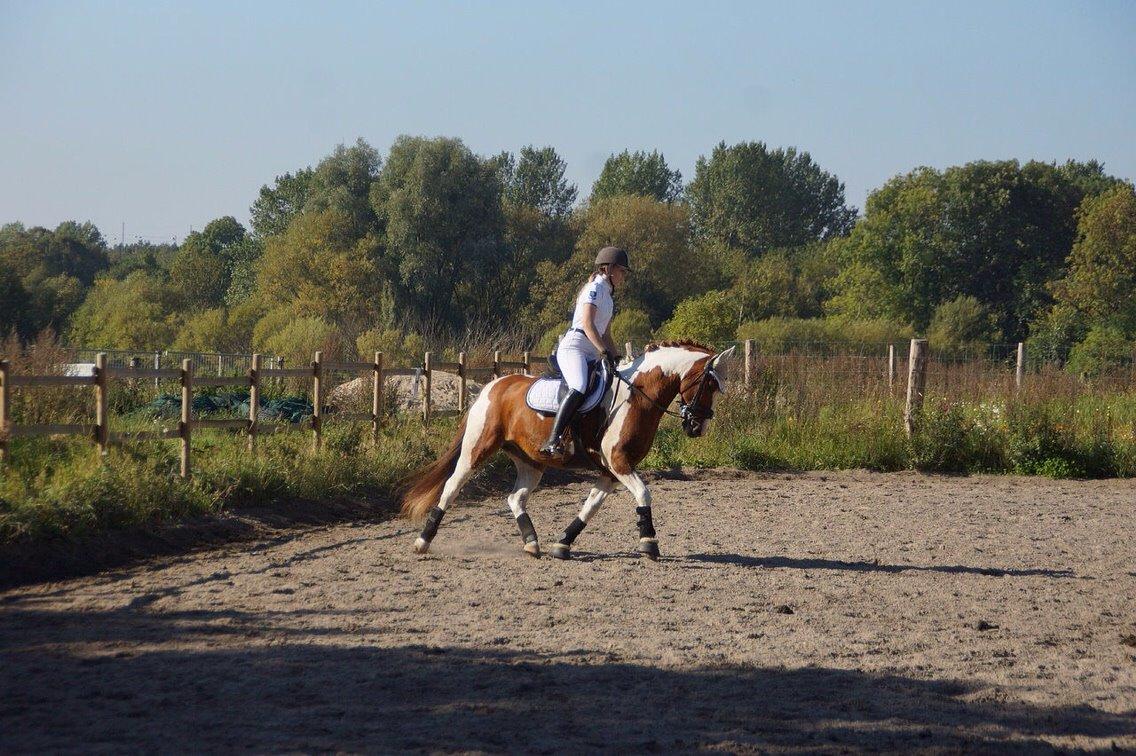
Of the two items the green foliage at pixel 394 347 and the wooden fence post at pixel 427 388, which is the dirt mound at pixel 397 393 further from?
the green foliage at pixel 394 347

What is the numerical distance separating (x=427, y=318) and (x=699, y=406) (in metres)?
49.5

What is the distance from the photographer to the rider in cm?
1019

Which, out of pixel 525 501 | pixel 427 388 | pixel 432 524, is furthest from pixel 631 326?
pixel 432 524

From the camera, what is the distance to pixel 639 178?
9969cm

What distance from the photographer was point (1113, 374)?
20672mm

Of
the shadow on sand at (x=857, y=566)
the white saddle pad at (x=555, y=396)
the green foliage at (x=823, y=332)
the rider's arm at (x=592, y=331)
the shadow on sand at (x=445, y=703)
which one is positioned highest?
the rider's arm at (x=592, y=331)

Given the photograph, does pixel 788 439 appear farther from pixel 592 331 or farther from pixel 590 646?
pixel 590 646

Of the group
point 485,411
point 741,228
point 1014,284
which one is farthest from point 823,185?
point 485,411

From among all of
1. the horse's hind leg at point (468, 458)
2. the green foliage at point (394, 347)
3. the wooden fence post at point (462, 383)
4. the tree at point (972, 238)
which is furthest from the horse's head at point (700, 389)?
the tree at point (972, 238)

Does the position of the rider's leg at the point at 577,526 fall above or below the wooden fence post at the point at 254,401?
below

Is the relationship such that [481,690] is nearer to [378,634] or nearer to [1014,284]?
[378,634]

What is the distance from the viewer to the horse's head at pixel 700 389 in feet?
33.2

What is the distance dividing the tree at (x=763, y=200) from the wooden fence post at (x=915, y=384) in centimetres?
7455

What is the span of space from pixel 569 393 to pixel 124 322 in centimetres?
5231
